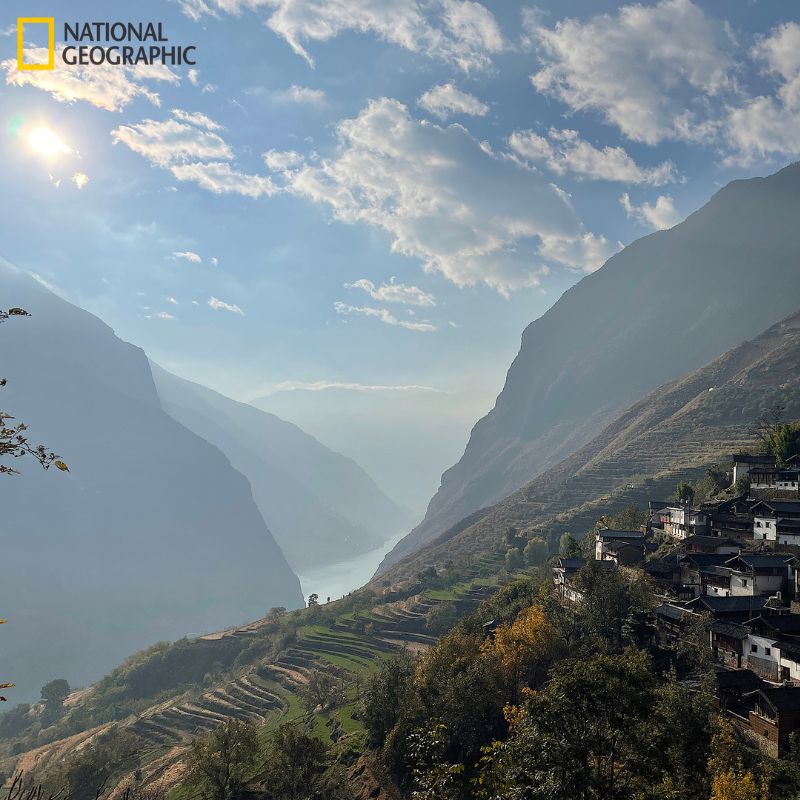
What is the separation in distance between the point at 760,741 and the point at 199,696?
85866 mm

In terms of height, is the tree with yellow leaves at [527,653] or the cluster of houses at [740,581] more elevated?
the cluster of houses at [740,581]

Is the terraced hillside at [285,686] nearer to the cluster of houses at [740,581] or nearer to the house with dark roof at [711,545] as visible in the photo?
the cluster of houses at [740,581]

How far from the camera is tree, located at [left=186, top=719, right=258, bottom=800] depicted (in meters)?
46.4

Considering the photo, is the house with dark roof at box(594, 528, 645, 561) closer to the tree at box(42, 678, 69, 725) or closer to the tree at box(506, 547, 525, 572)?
the tree at box(506, 547, 525, 572)

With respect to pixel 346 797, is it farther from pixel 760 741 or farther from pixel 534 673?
pixel 760 741

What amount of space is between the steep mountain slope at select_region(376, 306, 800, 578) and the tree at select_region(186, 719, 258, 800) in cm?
8212

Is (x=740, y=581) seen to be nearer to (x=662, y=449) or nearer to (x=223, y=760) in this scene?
(x=223, y=760)

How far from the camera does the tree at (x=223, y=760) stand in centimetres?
4644

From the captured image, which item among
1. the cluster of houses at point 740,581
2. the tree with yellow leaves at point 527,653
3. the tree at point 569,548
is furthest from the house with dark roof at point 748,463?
the tree with yellow leaves at point 527,653

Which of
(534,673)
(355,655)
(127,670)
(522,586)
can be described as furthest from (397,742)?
(127,670)

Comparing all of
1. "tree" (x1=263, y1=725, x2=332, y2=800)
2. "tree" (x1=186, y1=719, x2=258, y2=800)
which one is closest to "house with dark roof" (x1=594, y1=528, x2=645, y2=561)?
"tree" (x1=263, y1=725, x2=332, y2=800)

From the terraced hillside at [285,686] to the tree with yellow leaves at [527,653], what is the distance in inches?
791

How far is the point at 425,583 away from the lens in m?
114

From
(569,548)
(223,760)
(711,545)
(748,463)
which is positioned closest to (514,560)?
(569,548)
